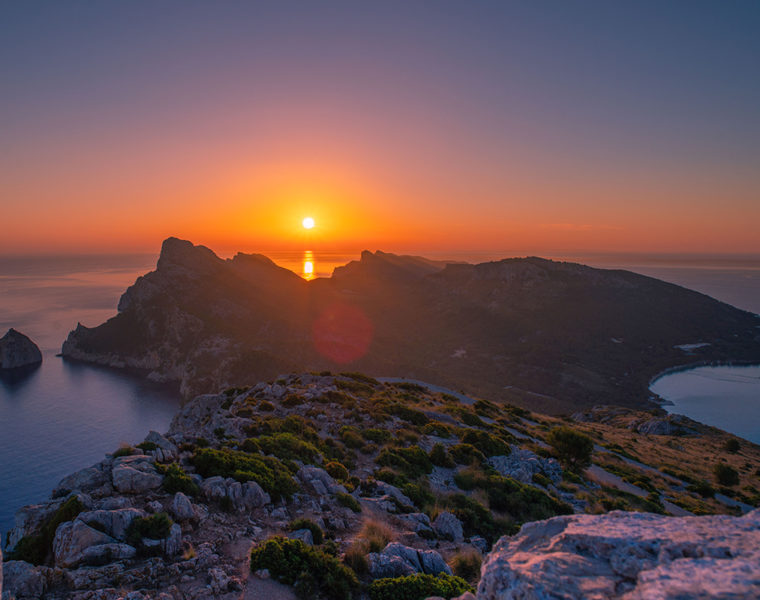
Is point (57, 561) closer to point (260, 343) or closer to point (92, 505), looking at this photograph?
point (92, 505)

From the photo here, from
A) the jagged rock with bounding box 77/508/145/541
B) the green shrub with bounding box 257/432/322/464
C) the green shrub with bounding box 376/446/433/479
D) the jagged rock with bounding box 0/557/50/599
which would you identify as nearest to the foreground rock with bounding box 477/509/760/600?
the jagged rock with bounding box 0/557/50/599

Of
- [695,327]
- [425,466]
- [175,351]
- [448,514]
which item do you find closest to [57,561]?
[448,514]

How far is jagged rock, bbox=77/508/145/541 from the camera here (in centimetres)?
1071

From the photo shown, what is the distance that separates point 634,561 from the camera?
15.5 feet

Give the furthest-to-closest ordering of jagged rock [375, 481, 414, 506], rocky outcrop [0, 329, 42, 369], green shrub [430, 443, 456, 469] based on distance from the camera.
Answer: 1. rocky outcrop [0, 329, 42, 369]
2. green shrub [430, 443, 456, 469]
3. jagged rock [375, 481, 414, 506]

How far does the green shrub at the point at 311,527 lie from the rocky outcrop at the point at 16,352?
196853 millimetres

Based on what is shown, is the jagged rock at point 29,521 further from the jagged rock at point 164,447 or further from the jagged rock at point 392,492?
the jagged rock at point 392,492

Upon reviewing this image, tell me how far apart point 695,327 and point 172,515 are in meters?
243

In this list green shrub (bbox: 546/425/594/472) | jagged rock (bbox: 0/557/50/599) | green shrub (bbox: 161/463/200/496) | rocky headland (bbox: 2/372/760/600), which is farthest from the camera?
green shrub (bbox: 546/425/594/472)

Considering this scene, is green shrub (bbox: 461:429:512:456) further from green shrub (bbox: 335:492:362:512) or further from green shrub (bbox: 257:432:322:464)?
green shrub (bbox: 335:492:362:512)

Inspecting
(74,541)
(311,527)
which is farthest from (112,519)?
(311,527)

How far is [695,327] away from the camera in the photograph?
626 ft

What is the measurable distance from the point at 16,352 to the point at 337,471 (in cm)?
19268

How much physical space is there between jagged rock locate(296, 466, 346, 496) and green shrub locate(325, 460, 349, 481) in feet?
5.76
